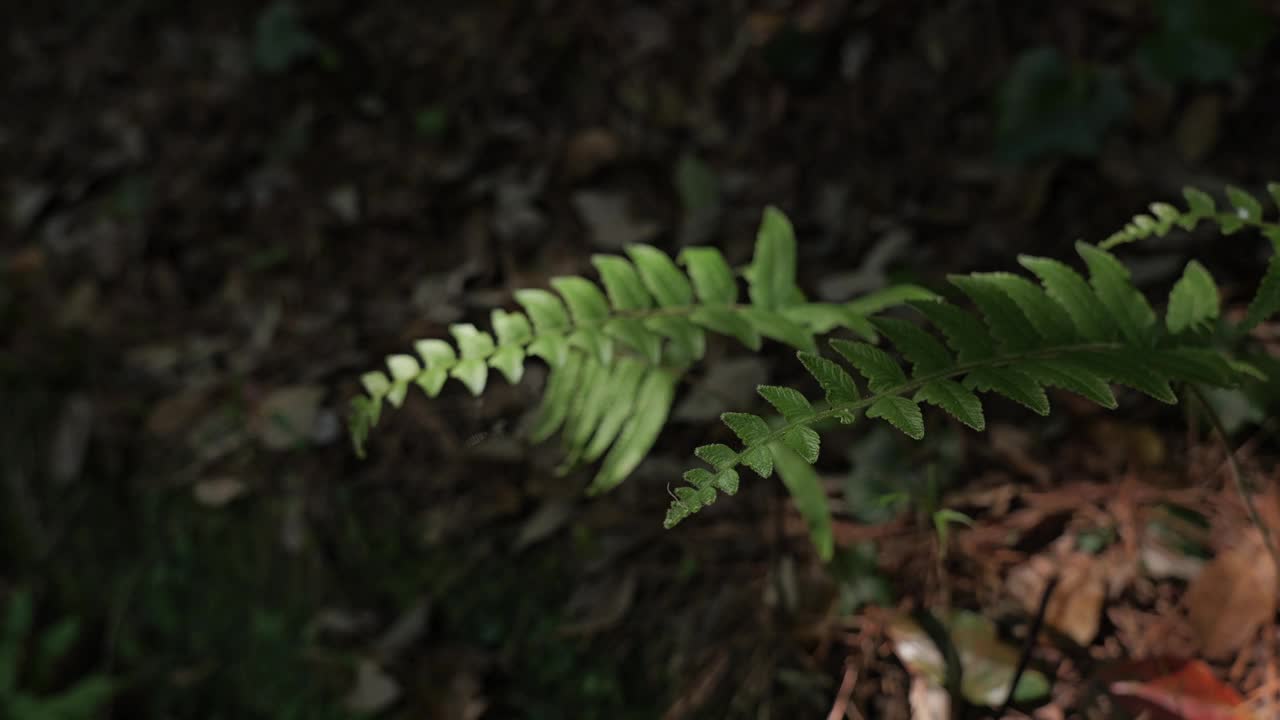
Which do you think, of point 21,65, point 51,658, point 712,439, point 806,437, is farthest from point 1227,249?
point 21,65

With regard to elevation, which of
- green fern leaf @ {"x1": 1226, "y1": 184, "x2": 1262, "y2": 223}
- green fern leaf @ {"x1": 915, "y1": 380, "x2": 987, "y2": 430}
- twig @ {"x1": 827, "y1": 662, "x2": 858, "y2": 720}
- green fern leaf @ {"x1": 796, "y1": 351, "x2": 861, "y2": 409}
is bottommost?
twig @ {"x1": 827, "y1": 662, "x2": 858, "y2": 720}

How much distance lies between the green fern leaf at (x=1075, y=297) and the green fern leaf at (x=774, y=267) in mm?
493

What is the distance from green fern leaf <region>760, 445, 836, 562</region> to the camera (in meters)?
1.62

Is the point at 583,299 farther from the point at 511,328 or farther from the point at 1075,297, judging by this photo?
the point at 1075,297

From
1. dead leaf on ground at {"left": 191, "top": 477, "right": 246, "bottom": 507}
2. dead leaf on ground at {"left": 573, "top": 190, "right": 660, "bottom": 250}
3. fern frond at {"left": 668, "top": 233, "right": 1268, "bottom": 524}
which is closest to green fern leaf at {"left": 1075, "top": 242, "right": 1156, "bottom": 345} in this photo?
fern frond at {"left": 668, "top": 233, "right": 1268, "bottom": 524}

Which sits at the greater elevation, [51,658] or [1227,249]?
[51,658]

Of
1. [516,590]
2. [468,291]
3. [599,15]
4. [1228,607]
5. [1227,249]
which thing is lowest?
[1228,607]

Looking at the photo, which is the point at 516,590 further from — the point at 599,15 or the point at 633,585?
the point at 599,15

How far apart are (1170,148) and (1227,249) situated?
1.24 ft

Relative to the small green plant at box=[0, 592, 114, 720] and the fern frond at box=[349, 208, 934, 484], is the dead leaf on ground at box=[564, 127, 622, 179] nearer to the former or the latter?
the fern frond at box=[349, 208, 934, 484]

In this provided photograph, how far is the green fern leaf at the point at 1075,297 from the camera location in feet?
4.36

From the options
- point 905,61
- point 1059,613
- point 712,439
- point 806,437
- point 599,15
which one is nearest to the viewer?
point 806,437

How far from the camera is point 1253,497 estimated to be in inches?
61.8

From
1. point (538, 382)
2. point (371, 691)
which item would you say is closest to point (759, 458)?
point (538, 382)
